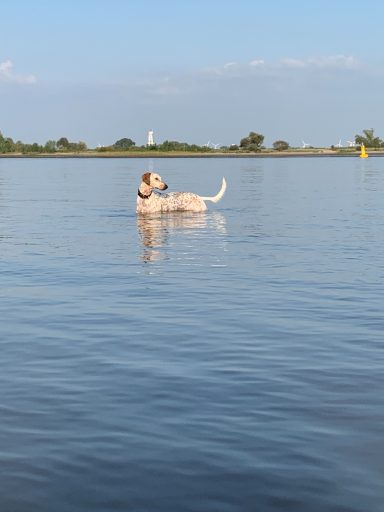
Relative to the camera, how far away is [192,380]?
891 centimetres

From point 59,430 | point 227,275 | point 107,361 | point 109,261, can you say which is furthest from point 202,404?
point 109,261

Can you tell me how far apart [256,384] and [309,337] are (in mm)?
2354

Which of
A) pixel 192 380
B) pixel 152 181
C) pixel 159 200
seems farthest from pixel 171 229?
pixel 192 380

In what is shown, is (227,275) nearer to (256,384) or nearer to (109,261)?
(109,261)

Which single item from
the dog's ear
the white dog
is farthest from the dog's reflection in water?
the dog's ear

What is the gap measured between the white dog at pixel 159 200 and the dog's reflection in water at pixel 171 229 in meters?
0.37

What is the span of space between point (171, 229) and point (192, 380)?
17121 millimetres

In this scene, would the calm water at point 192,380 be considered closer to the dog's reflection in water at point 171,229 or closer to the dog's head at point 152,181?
the dog's reflection in water at point 171,229

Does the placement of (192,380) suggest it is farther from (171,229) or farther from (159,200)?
(159,200)

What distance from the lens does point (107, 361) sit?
9.80 m

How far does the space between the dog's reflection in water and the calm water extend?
0.64 m

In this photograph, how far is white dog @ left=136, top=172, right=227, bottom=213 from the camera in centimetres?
3019

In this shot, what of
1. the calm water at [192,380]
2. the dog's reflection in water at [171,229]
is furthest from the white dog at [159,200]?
the calm water at [192,380]

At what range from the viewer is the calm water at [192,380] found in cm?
617
